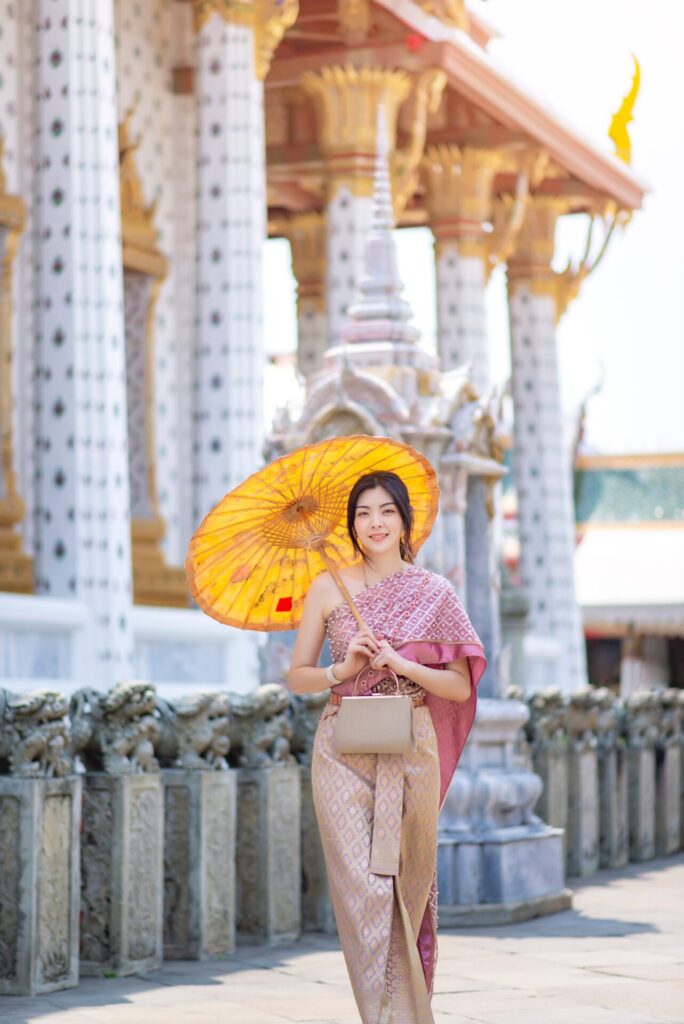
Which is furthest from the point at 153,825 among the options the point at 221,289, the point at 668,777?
the point at 221,289

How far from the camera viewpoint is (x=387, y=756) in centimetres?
570

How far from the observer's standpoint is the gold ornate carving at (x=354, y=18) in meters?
17.3

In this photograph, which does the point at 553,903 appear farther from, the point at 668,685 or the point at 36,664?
the point at 668,685

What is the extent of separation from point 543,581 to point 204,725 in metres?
13.9

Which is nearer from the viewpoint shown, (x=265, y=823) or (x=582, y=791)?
(x=265, y=823)

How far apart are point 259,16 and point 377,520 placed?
10.7 m

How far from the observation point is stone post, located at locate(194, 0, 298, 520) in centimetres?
1491

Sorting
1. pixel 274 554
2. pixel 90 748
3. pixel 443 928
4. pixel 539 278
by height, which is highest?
pixel 539 278

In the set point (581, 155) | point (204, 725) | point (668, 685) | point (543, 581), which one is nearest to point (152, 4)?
point (581, 155)

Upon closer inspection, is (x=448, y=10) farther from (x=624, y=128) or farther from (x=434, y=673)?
(x=434, y=673)

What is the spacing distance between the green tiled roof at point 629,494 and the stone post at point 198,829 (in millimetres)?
28036

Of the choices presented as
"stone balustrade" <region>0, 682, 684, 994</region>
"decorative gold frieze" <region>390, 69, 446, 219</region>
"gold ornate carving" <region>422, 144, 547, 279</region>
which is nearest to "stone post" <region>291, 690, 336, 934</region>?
"stone balustrade" <region>0, 682, 684, 994</region>

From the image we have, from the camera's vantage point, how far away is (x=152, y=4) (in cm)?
1698

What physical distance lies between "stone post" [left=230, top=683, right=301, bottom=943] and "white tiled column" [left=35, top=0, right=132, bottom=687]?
365 cm
